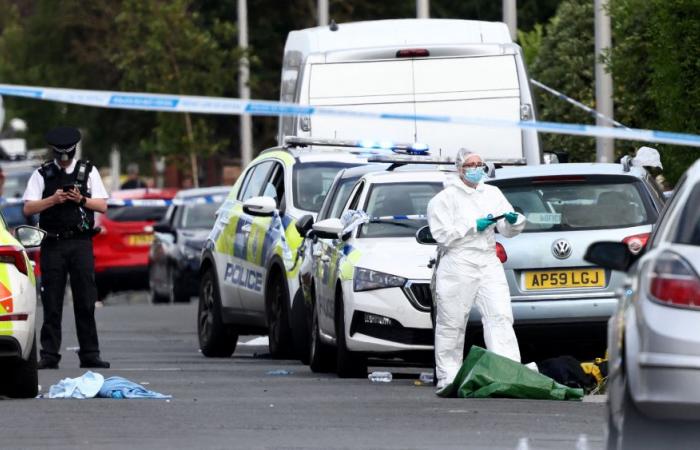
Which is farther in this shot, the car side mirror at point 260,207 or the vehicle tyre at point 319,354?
the car side mirror at point 260,207

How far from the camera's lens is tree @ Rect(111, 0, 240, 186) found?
42625 mm

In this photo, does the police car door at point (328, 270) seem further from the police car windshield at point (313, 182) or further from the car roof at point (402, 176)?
the police car windshield at point (313, 182)

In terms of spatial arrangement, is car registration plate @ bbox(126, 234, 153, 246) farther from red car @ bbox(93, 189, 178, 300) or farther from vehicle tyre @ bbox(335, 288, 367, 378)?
vehicle tyre @ bbox(335, 288, 367, 378)

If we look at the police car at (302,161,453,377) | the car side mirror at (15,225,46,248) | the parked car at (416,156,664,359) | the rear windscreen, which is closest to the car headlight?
the police car at (302,161,453,377)

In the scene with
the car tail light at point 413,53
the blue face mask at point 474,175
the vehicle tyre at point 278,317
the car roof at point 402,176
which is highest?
the car tail light at point 413,53

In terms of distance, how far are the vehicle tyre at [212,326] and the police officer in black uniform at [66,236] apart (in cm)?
269

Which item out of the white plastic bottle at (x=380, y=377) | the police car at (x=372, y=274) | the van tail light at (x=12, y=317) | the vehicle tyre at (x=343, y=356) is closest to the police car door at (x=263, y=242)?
the police car at (x=372, y=274)

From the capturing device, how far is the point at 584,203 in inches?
569

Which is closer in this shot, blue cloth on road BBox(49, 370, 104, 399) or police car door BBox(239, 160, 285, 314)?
blue cloth on road BBox(49, 370, 104, 399)

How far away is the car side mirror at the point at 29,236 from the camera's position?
14289 mm

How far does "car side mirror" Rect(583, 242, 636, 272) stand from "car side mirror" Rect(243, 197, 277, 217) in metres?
8.06

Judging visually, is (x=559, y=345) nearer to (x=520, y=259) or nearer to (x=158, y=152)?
(x=520, y=259)

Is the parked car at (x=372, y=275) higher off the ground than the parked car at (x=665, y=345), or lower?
lower

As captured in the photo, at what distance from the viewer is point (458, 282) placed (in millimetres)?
13703
